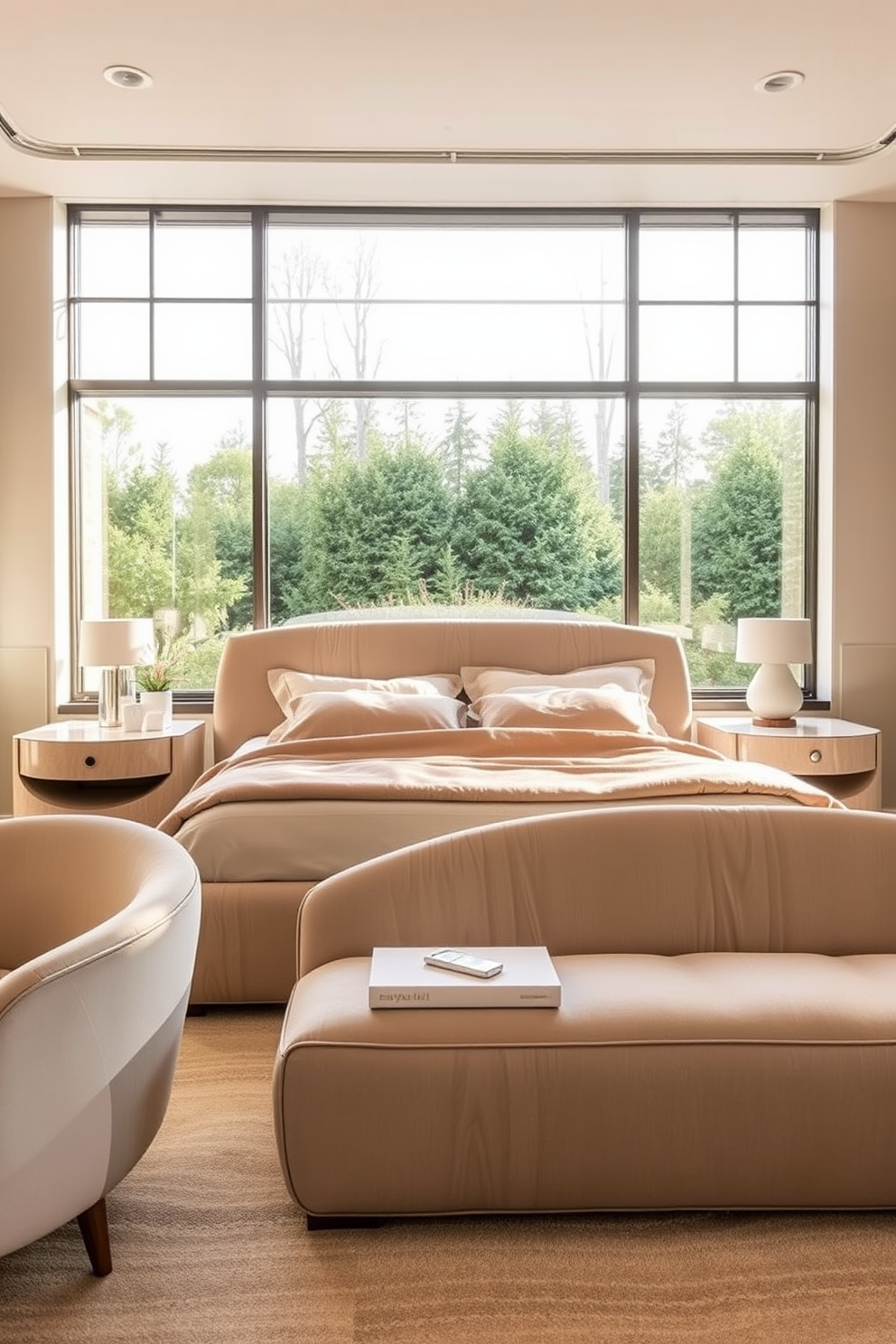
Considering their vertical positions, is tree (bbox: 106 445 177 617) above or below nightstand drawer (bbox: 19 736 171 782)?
above

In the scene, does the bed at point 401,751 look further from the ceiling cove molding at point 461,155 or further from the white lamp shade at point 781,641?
the ceiling cove molding at point 461,155

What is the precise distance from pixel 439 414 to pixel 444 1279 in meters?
4.02

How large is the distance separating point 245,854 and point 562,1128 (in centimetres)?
136

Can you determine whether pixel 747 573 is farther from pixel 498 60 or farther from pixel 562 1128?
pixel 562 1128

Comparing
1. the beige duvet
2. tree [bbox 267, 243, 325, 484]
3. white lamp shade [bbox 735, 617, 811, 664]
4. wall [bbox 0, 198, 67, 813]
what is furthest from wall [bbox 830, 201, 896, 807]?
wall [bbox 0, 198, 67, 813]

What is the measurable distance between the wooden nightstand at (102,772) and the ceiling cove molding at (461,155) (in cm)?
228

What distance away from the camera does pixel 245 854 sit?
2893mm

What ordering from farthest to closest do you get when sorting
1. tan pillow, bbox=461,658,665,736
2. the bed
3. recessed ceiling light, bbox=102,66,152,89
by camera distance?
tan pillow, bbox=461,658,665,736, recessed ceiling light, bbox=102,66,152,89, the bed

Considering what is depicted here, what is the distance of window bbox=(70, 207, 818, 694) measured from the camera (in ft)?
16.4

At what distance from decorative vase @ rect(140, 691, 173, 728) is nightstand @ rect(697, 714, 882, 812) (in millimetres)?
2248

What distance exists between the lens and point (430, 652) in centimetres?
461

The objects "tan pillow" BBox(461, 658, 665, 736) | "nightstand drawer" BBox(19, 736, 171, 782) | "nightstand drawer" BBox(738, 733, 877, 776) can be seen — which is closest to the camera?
"nightstand drawer" BBox(19, 736, 171, 782)

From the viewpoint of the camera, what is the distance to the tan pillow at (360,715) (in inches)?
155

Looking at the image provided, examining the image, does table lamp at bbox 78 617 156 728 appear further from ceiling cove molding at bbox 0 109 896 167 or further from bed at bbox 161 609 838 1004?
ceiling cove molding at bbox 0 109 896 167
